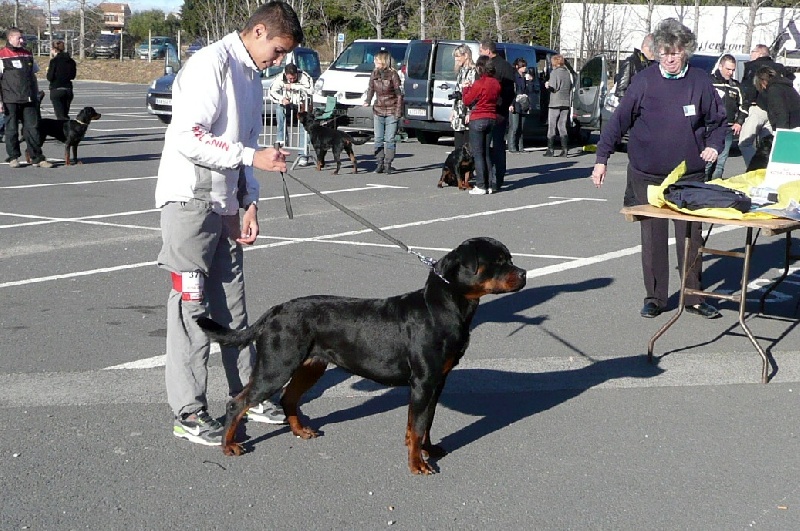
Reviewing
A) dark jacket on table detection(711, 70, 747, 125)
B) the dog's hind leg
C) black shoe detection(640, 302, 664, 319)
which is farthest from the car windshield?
the dog's hind leg

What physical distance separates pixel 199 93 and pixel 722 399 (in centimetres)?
347

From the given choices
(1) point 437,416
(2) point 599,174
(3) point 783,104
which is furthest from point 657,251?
(3) point 783,104

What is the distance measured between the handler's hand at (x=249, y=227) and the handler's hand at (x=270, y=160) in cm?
45

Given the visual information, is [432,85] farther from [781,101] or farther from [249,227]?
[249,227]

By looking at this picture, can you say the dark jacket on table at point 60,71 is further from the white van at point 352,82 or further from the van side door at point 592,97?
the van side door at point 592,97

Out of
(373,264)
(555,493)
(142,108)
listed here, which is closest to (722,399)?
(555,493)

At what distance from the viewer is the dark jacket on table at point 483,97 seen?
47.1 feet

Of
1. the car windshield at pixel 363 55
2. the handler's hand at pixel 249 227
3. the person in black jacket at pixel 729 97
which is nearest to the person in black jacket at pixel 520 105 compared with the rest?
the car windshield at pixel 363 55

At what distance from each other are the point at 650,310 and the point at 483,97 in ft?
23.4

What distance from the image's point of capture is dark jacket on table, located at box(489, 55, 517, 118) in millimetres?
14969

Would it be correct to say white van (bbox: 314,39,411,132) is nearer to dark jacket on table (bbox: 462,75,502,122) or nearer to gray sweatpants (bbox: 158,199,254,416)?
dark jacket on table (bbox: 462,75,502,122)

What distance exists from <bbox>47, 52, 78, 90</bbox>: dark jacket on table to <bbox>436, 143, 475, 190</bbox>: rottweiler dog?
7995 millimetres

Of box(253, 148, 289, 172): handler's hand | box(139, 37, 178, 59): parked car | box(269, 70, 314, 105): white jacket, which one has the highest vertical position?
box(139, 37, 178, 59): parked car

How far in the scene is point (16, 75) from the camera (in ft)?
51.6
